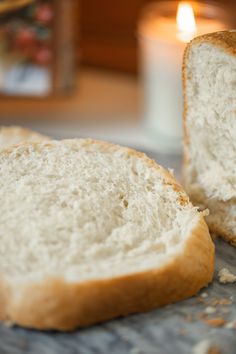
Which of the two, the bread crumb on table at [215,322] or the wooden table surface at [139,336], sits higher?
the bread crumb on table at [215,322]

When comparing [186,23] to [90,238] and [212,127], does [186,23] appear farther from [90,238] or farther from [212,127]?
[90,238]

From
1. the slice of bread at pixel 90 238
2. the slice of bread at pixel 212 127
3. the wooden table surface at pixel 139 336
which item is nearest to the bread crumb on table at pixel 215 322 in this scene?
the wooden table surface at pixel 139 336

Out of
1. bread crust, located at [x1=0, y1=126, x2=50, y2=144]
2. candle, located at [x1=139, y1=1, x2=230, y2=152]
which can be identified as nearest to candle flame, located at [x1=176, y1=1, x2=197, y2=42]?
candle, located at [x1=139, y1=1, x2=230, y2=152]

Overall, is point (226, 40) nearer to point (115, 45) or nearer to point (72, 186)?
point (72, 186)

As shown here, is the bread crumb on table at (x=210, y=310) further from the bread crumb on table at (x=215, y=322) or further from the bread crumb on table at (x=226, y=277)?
the bread crumb on table at (x=226, y=277)

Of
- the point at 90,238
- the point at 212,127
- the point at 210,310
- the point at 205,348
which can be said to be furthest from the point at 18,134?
the point at 205,348

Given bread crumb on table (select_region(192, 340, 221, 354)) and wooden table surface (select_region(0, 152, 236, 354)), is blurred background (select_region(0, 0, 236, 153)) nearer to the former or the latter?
wooden table surface (select_region(0, 152, 236, 354))

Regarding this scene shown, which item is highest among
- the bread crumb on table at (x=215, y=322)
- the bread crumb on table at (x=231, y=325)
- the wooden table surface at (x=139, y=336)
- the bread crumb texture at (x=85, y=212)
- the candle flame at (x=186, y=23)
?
the candle flame at (x=186, y=23)

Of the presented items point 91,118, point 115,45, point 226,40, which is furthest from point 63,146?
point 115,45
